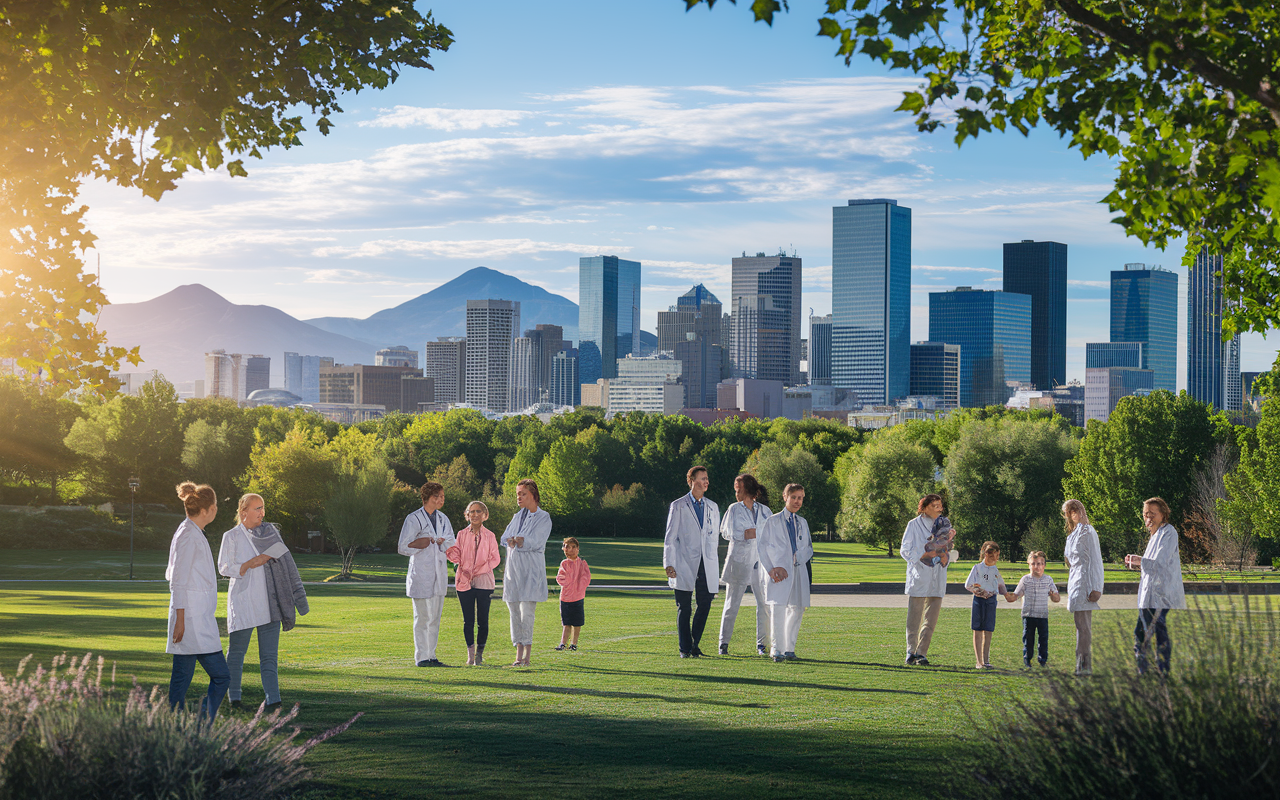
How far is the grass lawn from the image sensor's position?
20.9 feet

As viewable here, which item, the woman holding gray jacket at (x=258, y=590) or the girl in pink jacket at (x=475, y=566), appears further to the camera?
the girl in pink jacket at (x=475, y=566)

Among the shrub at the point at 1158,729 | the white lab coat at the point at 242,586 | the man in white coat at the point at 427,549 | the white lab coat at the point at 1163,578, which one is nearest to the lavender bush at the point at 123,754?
the white lab coat at the point at 242,586

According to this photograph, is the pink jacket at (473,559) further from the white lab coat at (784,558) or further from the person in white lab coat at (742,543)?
the white lab coat at (784,558)

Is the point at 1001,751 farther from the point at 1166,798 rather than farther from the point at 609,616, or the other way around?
the point at 609,616

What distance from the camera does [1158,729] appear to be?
4723 millimetres

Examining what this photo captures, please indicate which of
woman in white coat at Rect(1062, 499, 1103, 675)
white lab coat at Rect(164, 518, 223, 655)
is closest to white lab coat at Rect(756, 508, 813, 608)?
woman in white coat at Rect(1062, 499, 1103, 675)

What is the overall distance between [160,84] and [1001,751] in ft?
26.7

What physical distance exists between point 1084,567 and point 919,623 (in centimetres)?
197

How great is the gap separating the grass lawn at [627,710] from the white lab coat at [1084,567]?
1159 mm

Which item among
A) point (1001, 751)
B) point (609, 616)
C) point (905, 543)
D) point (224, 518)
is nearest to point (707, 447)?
point (224, 518)

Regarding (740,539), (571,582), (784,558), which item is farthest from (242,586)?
(571,582)

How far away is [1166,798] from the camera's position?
14.9 ft

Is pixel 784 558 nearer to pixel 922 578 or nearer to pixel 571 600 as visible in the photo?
pixel 922 578

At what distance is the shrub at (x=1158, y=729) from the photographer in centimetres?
458
